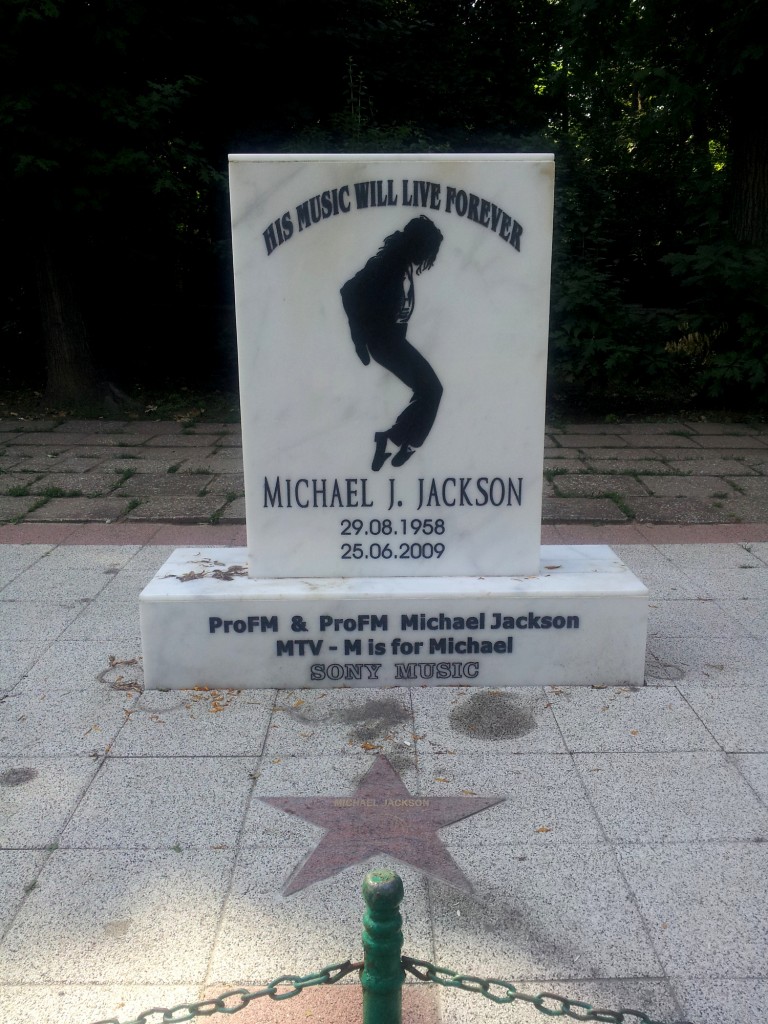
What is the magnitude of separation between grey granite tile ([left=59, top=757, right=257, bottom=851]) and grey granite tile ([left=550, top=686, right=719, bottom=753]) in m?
1.36

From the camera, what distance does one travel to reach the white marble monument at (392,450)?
415 cm

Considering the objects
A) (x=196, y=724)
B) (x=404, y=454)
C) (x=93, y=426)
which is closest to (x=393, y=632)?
(x=404, y=454)

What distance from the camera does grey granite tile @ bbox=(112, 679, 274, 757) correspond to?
3.86 metres

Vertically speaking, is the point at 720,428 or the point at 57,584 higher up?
the point at 720,428

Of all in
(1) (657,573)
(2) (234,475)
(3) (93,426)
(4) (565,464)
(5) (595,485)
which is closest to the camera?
(1) (657,573)

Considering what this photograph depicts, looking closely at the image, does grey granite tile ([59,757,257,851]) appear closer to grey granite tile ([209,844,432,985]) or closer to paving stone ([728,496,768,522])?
grey granite tile ([209,844,432,985])

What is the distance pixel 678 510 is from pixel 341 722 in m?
4.27

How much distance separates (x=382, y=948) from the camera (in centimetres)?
204

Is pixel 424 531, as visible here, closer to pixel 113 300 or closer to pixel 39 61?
pixel 39 61

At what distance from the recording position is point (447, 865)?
10.1 ft

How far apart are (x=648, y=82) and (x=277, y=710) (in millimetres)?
9372

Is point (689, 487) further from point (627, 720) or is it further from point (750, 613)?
point (627, 720)

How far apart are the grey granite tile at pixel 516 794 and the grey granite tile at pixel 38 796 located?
4.22 feet

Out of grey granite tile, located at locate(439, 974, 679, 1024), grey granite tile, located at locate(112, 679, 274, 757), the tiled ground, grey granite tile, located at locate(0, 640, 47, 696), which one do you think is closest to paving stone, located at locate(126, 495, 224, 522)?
the tiled ground
